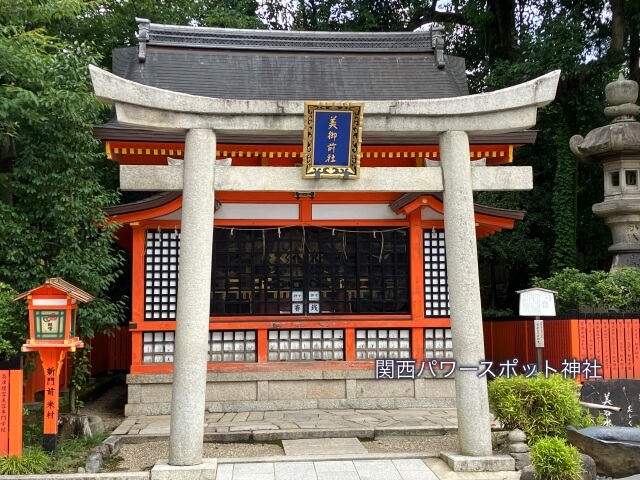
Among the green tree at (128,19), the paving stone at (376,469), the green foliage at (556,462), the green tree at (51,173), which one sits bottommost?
the paving stone at (376,469)

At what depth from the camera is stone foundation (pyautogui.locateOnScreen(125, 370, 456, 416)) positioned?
11133 mm

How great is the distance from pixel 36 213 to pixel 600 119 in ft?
52.0

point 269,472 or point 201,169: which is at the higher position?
point 201,169

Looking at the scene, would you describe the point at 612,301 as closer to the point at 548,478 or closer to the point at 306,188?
the point at 548,478

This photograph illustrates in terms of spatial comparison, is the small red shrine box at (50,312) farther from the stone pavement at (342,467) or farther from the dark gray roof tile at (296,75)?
the dark gray roof tile at (296,75)

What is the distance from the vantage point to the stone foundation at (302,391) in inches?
438

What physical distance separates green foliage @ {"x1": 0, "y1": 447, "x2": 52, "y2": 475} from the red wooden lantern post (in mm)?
496

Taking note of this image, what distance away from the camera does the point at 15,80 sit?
32.9ft

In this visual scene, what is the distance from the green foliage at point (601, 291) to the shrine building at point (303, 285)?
1.88 metres

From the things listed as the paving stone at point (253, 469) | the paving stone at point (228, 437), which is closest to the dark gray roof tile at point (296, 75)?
the paving stone at point (228, 437)

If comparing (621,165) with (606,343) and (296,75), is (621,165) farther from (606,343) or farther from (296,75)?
(296,75)

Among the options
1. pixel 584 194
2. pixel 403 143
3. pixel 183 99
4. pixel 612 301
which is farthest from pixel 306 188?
pixel 584 194

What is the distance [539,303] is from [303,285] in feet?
14.1

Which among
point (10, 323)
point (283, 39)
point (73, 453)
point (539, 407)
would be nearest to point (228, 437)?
point (73, 453)
